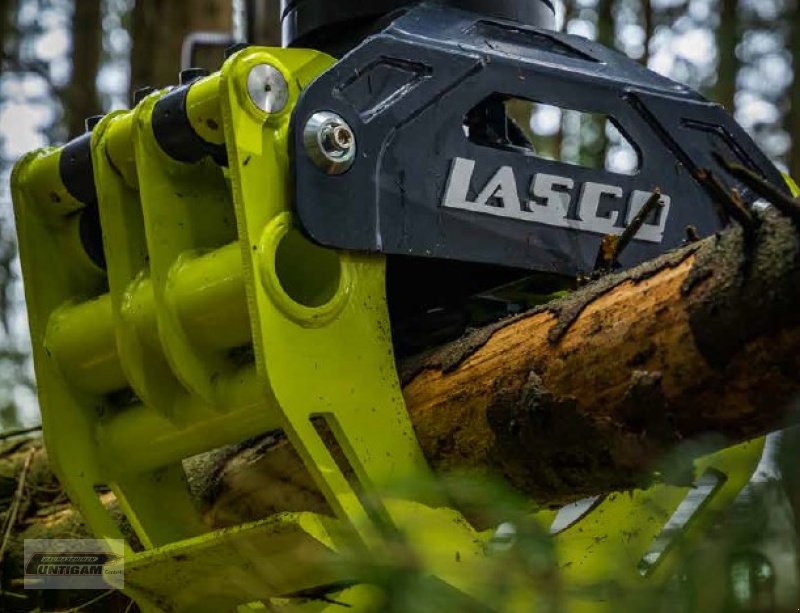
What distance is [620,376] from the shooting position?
1580 mm

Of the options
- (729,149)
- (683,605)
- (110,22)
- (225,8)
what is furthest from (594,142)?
(683,605)

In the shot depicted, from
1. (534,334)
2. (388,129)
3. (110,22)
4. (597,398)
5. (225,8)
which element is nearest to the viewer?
(597,398)

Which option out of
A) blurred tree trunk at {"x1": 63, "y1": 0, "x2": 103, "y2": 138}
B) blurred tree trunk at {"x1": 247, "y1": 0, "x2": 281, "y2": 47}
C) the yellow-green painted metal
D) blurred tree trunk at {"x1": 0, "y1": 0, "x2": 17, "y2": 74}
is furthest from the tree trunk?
the yellow-green painted metal

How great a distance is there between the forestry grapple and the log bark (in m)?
0.08

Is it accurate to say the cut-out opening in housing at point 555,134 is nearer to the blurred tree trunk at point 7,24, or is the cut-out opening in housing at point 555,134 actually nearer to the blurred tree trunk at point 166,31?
the blurred tree trunk at point 166,31

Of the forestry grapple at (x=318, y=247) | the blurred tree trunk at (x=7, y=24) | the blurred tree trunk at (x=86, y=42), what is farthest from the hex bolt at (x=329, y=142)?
the blurred tree trunk at (x=7, y=24)

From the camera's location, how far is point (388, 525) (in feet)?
5.56

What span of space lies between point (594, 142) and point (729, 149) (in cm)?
439

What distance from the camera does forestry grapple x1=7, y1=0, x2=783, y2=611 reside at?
1754 millimetres

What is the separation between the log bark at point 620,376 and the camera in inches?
54.4

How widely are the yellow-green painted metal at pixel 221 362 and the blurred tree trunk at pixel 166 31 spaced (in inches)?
117

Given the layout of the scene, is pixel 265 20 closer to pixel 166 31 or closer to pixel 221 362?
pixel 166 31

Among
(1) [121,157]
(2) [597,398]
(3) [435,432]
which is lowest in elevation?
(3) [435,432]

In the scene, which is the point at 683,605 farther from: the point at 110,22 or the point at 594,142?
the point at 110,22
